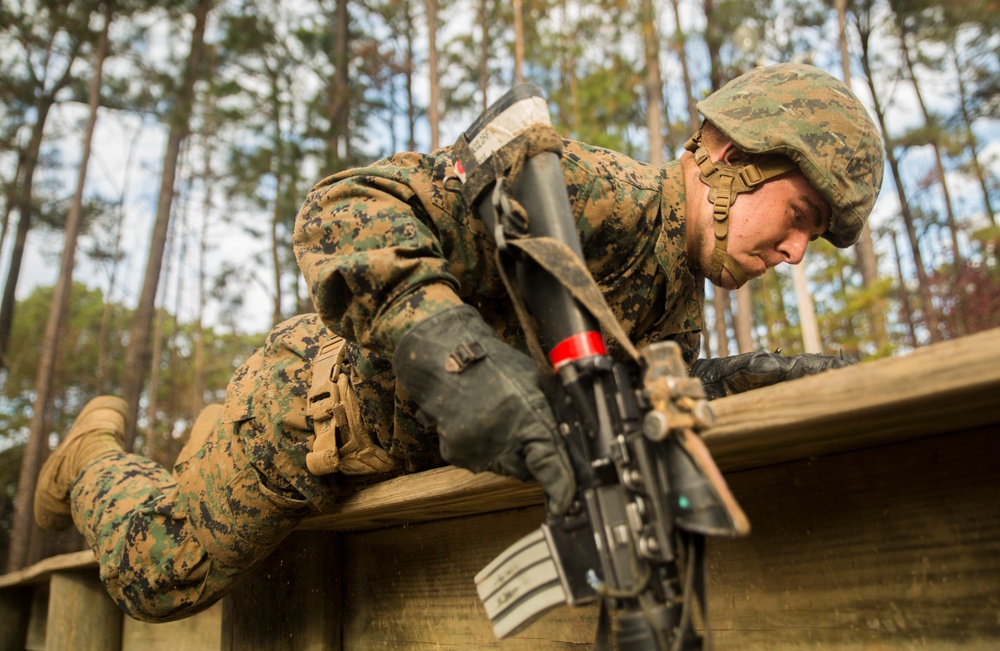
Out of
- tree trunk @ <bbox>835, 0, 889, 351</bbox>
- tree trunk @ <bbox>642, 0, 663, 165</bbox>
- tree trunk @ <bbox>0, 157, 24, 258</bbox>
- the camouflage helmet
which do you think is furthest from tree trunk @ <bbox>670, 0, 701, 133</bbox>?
tree trunk @ <bbox>0, 157, 24, 258</bbox>

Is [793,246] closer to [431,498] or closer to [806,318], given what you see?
[431,498]

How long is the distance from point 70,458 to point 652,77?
11183 millimetres

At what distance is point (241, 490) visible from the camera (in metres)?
2.27

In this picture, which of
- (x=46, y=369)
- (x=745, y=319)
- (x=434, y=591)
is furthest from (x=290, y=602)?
(x=745, y=319)

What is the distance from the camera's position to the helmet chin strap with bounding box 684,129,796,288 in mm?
2115

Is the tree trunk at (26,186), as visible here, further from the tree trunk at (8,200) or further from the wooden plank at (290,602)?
the wooden plank at (290,602)

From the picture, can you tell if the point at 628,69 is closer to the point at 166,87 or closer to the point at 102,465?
the point at 166,87

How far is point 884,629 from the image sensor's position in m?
1.46

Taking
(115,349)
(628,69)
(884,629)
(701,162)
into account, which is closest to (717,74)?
(628,69)

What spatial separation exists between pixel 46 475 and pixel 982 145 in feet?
68.0

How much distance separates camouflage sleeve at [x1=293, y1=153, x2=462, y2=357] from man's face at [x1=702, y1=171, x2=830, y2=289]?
0.85 meters

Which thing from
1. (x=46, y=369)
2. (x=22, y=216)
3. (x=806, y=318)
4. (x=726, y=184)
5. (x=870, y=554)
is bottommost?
(x=870, y=554)

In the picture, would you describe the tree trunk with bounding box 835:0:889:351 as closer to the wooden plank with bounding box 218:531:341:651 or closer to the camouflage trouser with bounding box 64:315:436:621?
the wooden plank with bounding box 218:531:341:651

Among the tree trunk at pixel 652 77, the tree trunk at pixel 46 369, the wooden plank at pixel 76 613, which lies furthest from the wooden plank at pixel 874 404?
the tree trunk at pixel 652 77
